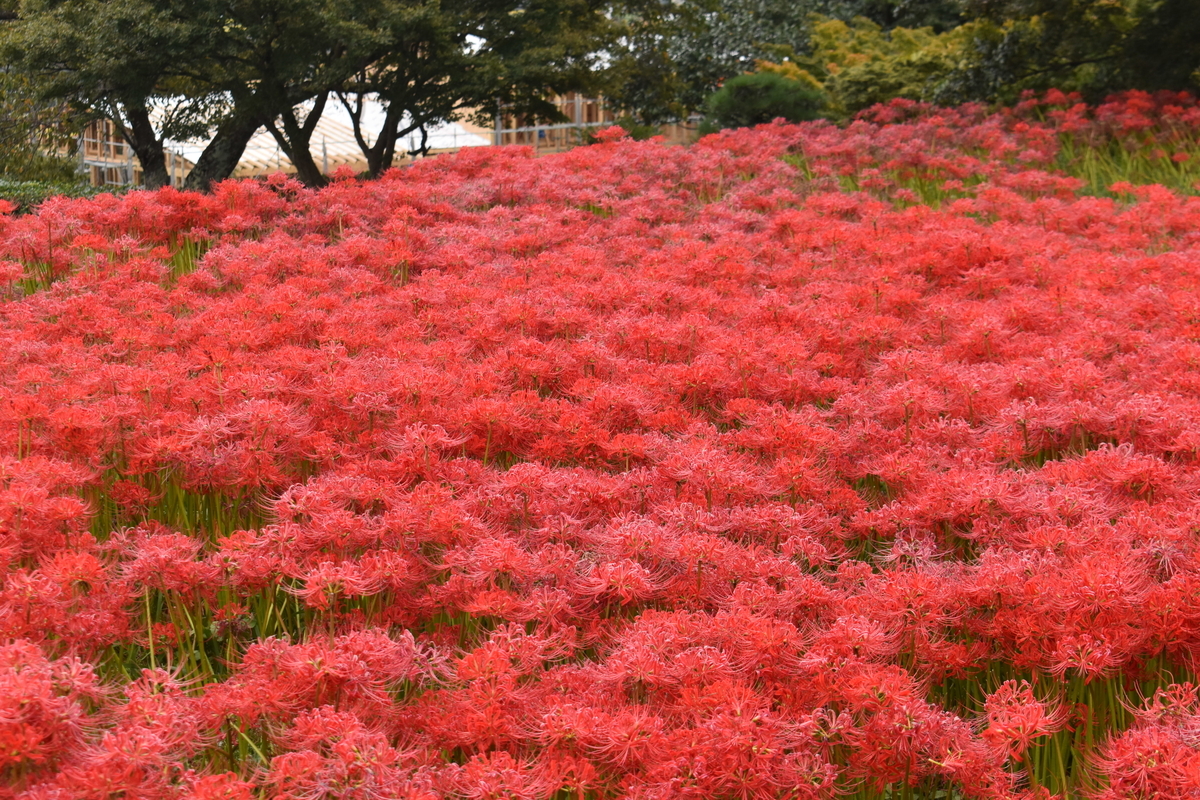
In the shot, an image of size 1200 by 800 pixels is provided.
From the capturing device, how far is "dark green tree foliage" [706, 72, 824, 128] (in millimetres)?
14719

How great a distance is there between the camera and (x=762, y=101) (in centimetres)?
1466

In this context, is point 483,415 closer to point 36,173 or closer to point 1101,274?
point 1101,274

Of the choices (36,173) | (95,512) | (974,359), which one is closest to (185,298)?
(95,512)

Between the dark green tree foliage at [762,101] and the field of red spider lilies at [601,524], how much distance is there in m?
8.21

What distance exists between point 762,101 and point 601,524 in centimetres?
1229

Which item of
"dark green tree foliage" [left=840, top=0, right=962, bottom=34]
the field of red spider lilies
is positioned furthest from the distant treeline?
"dark green tree foliage" [left=840, top=0, right=962, bottom=34]

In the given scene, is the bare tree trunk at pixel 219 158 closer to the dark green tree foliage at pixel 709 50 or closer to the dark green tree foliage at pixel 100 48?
the dark green tree foliage at pixel 100 48

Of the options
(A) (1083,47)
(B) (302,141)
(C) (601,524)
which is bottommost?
(C) (601,524)

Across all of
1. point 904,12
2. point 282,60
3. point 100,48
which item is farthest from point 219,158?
point 904,12

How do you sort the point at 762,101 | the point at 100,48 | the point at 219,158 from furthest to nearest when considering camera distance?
1. the point at 762,101
2. the point at 219,158
3. the point at 100,48

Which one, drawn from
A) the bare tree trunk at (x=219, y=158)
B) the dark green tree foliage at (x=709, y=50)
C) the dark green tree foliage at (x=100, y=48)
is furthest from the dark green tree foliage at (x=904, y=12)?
the dark green tree foliage at (x=100, y=48)

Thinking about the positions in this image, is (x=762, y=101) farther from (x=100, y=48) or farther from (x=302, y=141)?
(x=100, y=48)

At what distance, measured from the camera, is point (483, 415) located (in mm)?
3996

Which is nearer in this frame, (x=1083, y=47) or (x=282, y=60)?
(x=282, y=60)
